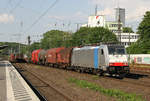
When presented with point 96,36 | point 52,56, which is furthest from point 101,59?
point 96,36

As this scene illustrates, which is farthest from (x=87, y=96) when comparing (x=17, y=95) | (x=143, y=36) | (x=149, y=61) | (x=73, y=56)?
(x=143, y=36)

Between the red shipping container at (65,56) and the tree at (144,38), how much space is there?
31.9 metres

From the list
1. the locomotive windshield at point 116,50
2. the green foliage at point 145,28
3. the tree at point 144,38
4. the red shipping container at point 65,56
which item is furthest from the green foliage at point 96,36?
the locomotive windshield at point 116,50

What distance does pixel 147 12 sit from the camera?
233ft

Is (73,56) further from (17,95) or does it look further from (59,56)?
(17,95)

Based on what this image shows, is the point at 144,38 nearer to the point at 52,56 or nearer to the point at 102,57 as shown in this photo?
the point at 52,56

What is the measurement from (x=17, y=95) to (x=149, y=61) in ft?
136

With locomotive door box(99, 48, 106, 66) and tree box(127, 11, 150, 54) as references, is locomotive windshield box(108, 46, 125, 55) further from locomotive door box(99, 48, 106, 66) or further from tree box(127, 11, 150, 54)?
tree box(127, 11, 150, 54)

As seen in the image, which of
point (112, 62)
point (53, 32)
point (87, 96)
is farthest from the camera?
point (53, 32)

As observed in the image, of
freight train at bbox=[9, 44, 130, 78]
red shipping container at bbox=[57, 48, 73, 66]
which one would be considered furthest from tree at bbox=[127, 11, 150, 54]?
freight train at bbox=[9, 44, 130, 78]

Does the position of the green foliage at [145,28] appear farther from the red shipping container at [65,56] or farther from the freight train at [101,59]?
the freight train at [101,59]

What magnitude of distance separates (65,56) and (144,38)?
3869 cm

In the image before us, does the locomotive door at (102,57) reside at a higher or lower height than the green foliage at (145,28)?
lower

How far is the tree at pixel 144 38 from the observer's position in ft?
228
